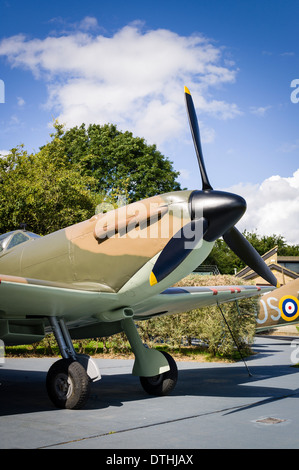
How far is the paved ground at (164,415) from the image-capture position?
14.3ft

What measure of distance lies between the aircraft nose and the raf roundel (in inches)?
348

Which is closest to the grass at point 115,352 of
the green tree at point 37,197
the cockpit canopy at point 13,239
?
the green tree at point 37,197

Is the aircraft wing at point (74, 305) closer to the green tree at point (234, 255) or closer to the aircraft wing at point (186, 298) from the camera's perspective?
the aircraft wing at point (186, 298)

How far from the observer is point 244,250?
6.90 meters

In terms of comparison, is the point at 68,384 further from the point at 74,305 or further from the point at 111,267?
the point at 111,267

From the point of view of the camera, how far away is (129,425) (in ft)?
16.7

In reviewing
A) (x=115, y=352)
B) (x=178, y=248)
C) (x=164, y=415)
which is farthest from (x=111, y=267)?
(x=115, y=352)

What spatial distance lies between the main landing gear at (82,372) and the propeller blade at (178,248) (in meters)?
1.74

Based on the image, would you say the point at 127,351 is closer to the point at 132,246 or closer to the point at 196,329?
the point at 196,329

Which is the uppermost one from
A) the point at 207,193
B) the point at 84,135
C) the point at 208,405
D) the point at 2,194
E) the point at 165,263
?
the point at 84,135

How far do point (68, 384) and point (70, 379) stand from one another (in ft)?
0.33

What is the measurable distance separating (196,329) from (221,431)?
8.34 metres
